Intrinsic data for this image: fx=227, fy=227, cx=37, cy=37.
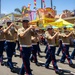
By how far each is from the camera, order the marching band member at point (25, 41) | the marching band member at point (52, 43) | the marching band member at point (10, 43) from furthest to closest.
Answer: the marching band member at point (10, 43) → the marching band member at point (52, 43) → the marching band member at point (25, 41)

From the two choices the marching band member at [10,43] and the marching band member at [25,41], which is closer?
the marching band member at [25,41]

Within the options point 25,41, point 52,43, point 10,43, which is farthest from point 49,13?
point 25,41

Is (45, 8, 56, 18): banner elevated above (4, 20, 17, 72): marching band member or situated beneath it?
elevated above

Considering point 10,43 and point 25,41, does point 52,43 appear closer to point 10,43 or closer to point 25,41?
point 10,43

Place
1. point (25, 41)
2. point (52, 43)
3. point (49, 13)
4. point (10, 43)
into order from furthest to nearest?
point (49, 13) → point (10, 43) → point (52, 43) → point (25, 41)

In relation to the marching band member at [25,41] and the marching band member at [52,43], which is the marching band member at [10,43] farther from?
the marching band member at [25,41]

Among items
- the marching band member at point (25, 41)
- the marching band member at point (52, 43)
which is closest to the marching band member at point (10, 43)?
the marching band member at point (52, 43)

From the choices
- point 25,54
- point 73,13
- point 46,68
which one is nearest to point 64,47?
point 46,68

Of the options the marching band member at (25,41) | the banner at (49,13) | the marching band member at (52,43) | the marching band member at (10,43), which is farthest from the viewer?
the banner at (49,13)

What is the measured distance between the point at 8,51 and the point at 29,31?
2764 mm

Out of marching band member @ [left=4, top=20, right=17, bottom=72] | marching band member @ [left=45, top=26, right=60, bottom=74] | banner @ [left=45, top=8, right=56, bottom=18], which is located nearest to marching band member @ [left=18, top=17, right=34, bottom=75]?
marching band member @ [left=45, top=26, right=60, bottom=74]

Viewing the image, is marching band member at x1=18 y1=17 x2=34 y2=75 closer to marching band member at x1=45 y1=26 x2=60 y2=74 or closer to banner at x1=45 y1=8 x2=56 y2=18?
marching band member at x1=45 y1=26 x2=60 y2=74

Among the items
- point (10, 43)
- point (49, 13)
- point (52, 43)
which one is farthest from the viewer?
point (49, 13)

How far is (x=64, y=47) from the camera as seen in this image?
10133 millimetres
